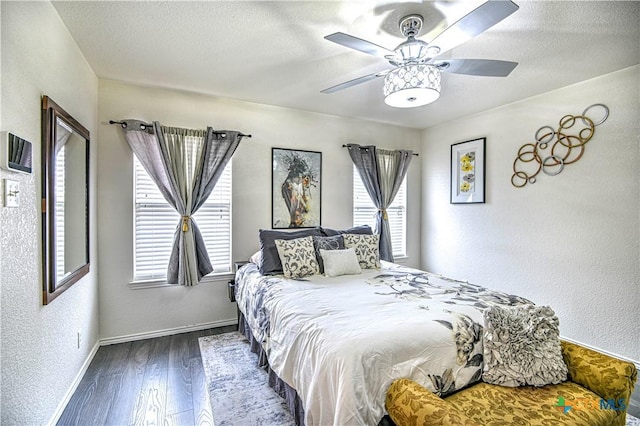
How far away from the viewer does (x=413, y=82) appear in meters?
Result: 1.89

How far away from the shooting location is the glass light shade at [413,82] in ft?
6.21

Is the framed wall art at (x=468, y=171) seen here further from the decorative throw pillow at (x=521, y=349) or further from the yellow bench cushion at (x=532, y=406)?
the yellow bench cushion at (x=532, y=406)

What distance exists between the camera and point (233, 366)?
2.56 m

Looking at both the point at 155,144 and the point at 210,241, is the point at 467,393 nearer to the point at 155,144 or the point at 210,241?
the point at 210,241

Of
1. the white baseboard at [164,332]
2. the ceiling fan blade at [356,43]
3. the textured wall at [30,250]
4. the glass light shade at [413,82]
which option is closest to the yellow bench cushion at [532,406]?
the glass light shade at [413,82]

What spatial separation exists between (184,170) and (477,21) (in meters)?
2.83

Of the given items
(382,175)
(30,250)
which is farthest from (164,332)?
(382,175)

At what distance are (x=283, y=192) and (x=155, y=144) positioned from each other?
148cm

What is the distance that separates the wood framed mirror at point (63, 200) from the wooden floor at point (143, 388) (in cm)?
82

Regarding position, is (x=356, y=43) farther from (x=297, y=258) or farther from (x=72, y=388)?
(x=72, y=388)

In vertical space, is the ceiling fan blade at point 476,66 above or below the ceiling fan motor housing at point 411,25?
below

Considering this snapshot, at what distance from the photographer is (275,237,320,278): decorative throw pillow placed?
283cm

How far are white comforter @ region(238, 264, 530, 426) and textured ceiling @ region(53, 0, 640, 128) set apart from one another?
1888 millimetres

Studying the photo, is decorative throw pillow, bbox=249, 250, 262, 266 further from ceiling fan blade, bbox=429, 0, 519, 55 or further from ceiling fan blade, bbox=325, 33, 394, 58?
ceiling fan blade, bbox=429, 0, 519, 55
